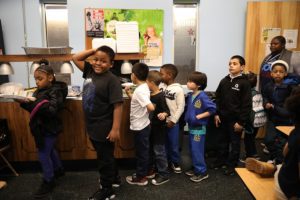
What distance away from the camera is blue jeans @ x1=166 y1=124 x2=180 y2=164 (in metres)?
2.63

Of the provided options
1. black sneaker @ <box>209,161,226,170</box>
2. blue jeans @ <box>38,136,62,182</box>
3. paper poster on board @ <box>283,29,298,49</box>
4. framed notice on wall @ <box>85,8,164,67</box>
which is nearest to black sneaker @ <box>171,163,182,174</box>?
black sneaker @ <box>209,161,226,170</box>

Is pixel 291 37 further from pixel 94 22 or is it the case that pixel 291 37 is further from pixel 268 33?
pixel 94 22

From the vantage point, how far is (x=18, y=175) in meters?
2.63

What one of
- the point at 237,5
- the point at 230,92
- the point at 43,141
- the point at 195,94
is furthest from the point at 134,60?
the point at 237,5

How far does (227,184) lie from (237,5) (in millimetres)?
2752

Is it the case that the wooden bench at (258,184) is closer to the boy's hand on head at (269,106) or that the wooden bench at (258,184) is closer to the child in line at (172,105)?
the child in line at (172,105)

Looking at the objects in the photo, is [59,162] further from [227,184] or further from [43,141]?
[227,184]

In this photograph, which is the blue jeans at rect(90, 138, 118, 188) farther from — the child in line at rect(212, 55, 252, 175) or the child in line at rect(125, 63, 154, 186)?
the child in line at rect(212, 55, 252, 175)

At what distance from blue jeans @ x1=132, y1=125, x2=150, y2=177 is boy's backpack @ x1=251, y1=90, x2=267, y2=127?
1.14 m

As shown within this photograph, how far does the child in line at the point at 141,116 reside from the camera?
2.20 m

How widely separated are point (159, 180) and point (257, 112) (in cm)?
124

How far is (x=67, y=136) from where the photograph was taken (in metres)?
2.65

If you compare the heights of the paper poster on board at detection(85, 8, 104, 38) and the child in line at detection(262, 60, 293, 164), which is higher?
the paper poster on board at detection(85, 8, 104, 38)

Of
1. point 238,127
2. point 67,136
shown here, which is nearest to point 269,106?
point 238,127
